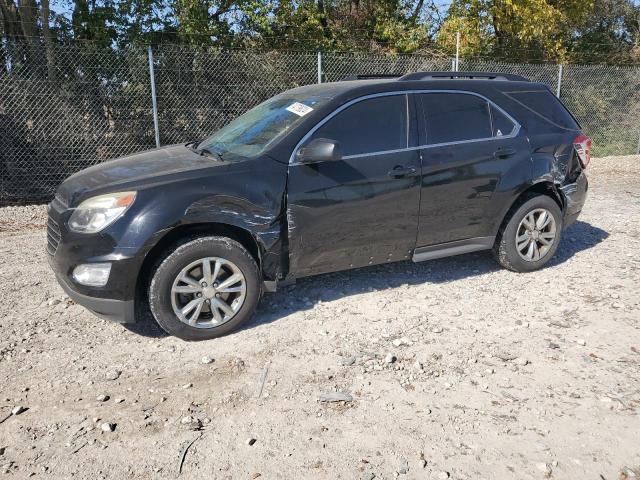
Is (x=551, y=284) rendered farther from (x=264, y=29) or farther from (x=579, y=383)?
(x=264, y=29)

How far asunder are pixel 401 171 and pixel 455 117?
0.82 m

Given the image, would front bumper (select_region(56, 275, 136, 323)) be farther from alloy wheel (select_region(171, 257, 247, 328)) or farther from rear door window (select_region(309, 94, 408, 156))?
rear door window (select_region(309, 94, 408, 156))

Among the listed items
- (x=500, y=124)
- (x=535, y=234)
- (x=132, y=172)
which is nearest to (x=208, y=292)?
(x=132, y=172)

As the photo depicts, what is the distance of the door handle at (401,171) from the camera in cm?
439

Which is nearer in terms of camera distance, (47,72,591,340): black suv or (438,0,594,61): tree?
(47,72,591,340): black suv

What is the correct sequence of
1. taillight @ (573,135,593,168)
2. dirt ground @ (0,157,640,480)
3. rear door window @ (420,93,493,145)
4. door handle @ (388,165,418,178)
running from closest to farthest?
dirt ground @ (0,157,640,480) → door handle @ (388,165,418,178) → rear door window @ (420,93,493,145) → taillight @ (573,135,593,168)

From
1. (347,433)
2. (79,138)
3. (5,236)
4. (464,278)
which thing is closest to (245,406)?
(347,433)

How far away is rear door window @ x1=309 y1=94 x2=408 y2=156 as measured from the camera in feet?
14.0

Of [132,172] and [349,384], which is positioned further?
[132,172]

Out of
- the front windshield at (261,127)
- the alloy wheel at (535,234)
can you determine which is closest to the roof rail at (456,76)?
the front windshield at (261,127)

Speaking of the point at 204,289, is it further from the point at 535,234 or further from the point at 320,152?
the point at 535,234

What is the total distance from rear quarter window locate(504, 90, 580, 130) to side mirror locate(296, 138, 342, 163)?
211cm

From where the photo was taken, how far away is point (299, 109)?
4.46m

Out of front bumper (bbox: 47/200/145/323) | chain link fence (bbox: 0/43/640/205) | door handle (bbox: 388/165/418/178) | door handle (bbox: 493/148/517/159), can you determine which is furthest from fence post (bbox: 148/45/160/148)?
door handle (bbox: 493/148/517/159)
